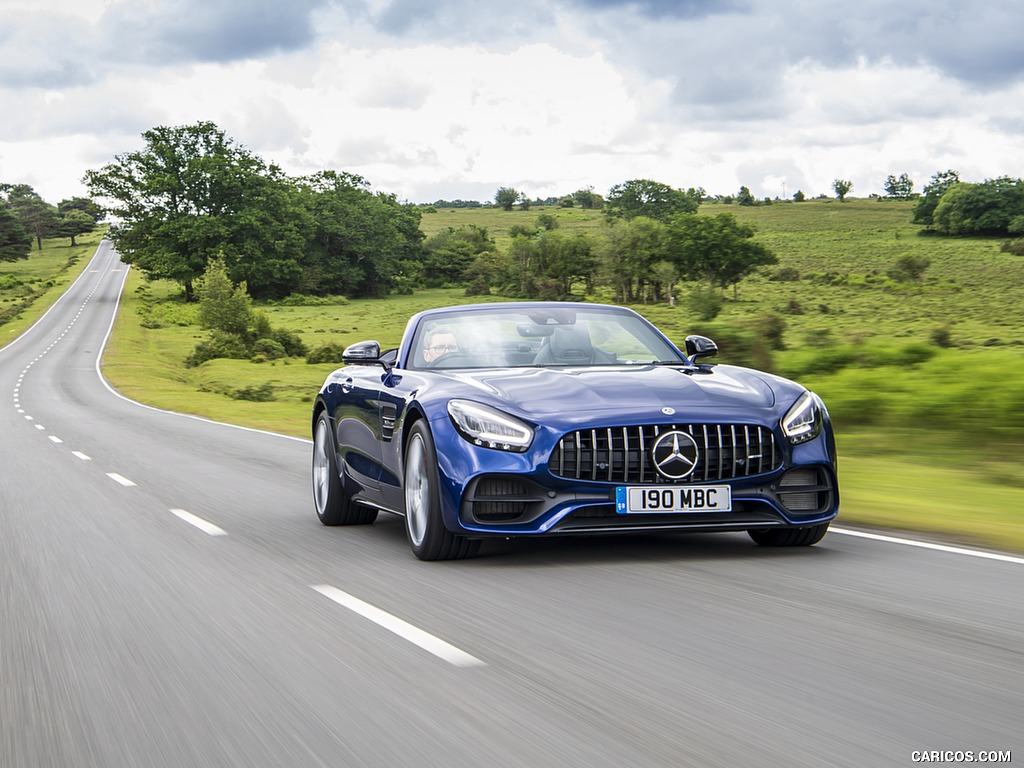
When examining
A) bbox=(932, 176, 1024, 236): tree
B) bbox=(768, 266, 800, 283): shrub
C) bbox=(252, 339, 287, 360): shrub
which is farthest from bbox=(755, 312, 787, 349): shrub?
bbox=(932, 176, 1024, 236): tree

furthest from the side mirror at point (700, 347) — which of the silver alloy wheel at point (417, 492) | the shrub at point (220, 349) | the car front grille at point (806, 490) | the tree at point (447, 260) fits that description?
the tree at point (447, 260)

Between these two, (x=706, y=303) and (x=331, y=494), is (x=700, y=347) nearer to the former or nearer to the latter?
(x=331, y=494)

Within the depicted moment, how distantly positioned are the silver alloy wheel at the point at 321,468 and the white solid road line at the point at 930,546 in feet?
11.5

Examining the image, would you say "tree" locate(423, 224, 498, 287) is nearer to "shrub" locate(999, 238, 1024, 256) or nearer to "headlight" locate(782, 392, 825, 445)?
"shrub" locate(999, 238, 1024, 256)

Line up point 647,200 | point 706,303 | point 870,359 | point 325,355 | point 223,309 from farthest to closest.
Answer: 1. point 647,200
2. point 223,309
3. point 325,355
4. point 706,303
5. point 870,359

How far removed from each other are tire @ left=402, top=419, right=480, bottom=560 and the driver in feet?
2.70

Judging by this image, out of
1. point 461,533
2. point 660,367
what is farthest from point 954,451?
point 461,533

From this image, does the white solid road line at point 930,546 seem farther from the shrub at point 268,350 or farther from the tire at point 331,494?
the shrub at point 268,350

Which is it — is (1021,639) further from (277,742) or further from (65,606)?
(65,606)

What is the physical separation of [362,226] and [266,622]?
126095 millimetres

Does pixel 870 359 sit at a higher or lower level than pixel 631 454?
lower

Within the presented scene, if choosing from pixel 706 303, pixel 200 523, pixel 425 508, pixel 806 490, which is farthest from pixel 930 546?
pixel 706 303

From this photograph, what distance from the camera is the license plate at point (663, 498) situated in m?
6.39

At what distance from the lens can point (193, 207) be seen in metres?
113
